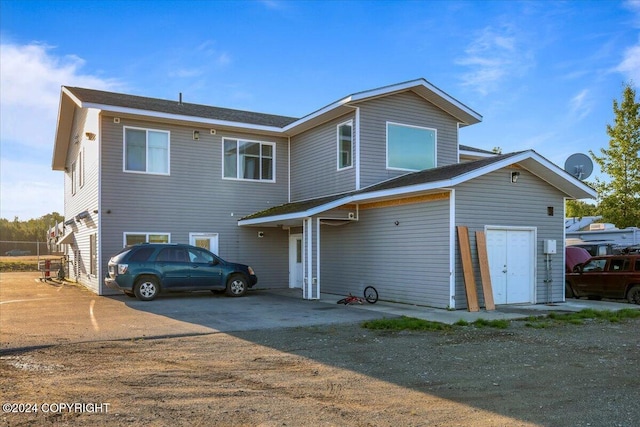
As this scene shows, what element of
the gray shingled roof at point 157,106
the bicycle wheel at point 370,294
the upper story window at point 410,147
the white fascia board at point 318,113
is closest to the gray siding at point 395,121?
the upper story window at point 410,147

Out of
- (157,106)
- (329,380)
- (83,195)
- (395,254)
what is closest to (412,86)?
(395,254)

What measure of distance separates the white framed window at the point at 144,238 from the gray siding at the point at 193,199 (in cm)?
14

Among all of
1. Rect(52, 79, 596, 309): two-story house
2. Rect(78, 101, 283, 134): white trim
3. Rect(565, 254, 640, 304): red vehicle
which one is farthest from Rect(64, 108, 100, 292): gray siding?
Rect(565, 254, 640, 304): red vehicle

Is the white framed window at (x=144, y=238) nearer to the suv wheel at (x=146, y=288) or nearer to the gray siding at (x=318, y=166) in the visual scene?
the suv wheel at (x=146, y=288)

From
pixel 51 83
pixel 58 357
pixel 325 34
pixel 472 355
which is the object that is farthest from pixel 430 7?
pixel 51 83

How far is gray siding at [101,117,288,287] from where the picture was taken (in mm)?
16875

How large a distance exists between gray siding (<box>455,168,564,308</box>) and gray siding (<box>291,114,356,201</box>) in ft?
13.3

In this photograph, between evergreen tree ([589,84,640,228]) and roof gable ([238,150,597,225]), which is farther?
evergreen tree ([589,84,640,228])

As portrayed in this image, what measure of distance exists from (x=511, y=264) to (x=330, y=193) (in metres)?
6.17

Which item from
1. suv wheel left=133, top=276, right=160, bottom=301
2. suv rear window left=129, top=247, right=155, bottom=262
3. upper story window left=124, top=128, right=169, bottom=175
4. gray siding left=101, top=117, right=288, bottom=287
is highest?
upper story window left=124, top=128, right=169, bottom=175

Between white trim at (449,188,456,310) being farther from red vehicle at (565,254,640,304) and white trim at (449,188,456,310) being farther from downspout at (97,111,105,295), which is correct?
downspout at (97,111,105,295)

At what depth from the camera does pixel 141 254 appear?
14695mm

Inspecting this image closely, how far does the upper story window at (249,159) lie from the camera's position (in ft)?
62.0

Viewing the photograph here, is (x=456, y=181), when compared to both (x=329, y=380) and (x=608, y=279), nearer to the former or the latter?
(x=608, y=279)
